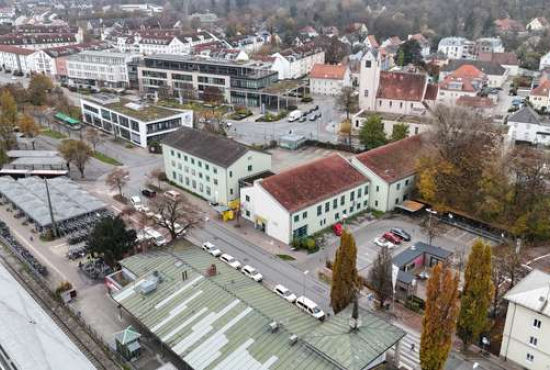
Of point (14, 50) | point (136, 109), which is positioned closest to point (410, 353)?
point (136, 109)

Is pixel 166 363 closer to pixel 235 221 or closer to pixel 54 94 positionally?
pixel 235 221

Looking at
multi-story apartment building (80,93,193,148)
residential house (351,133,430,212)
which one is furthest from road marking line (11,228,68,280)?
residential house (351,133,430,212)

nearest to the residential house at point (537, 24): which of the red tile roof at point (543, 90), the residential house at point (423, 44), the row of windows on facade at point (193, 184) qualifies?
the residential house at point (423, 44)

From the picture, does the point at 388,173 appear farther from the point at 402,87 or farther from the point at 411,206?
the point at 402,87

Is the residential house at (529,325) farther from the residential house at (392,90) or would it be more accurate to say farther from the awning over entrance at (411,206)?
the residential house at (392,90)

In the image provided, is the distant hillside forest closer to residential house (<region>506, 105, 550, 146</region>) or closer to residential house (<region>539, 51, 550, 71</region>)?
residential house (<region>539, 51, 550, 71</region>)

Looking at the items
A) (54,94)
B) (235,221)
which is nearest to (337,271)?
(235,221)
